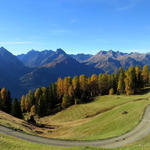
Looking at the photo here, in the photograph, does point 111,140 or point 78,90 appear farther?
point 78,90

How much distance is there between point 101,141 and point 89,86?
7116 centimetres

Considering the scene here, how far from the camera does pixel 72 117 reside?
6631cm

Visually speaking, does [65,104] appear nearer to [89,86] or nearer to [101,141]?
[89,86]

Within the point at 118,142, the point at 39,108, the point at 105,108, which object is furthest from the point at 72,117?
the point at 118,142

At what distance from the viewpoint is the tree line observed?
8144 centimetres

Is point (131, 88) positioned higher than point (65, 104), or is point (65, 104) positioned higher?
point (131, 88)

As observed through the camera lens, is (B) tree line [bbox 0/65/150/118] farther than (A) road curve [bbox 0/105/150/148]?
Yes

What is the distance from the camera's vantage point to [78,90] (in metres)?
95.4

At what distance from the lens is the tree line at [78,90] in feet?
267

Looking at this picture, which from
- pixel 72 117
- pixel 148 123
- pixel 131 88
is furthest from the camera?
pixel 131 88

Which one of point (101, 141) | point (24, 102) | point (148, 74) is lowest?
point (24, 102)

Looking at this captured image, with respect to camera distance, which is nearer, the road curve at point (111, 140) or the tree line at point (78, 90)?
the road curve at point (111, 140)

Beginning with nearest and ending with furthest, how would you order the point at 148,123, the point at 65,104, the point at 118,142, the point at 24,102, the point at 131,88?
Answer: the point at 118,142
the point at 148,123
the point at 131,88
the point at 65,104
the point at 24,102

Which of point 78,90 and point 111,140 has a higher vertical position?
point 78,90
